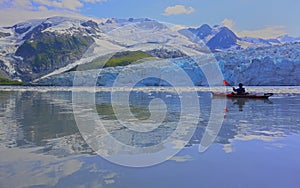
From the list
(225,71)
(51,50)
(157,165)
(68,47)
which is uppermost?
(68,47)

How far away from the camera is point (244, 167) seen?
5.09 m

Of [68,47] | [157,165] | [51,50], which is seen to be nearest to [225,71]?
[157,165]

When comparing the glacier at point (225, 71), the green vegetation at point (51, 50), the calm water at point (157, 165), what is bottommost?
the calm water at point (157, 165)

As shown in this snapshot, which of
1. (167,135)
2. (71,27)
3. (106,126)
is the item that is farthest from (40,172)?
(71,27)

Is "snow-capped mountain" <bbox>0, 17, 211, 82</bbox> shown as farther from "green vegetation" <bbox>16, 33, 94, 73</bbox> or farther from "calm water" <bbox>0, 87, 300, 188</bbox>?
"calm water" <bbox>0, 87, 300, 188</bbox>

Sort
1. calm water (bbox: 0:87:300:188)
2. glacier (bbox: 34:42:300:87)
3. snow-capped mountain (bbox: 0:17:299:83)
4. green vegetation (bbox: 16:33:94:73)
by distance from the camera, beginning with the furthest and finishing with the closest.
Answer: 1. green vegetation (bbox: 16:33:94:73)
2. snow-capped mountain (bbox: 0:17:299:83)
3. glacier (bbox: 34:42:300:87)
4. calm water (bbox: 0:87:300:188)

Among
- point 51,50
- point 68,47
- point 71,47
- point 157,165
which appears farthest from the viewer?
point 71,47

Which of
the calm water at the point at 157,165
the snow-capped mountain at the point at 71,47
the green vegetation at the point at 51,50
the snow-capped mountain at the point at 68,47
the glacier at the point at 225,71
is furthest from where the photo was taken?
the green vegetation at the point at 51,50

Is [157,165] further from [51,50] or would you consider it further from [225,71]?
[51,50]

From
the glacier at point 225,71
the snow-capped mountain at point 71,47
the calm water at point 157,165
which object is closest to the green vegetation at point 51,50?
the snow-capped mountain at point 71,47

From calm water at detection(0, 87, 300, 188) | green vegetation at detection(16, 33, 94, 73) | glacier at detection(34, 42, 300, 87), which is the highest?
green vegetation at detection(16, 33, 94, 73)

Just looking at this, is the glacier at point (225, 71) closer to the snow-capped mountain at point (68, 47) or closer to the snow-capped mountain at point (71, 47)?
the snow-capped mountain at point (71, 47)

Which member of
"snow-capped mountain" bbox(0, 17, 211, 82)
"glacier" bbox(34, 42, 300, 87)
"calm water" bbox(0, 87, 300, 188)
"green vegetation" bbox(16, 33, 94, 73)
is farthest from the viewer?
"green vegetation" bbox(16, 33, 94, 73)

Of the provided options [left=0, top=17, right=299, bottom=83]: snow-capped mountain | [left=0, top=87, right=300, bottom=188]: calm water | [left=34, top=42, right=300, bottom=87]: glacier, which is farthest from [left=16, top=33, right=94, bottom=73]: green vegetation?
[left=0, top=87, right=300, bottom=188]: calm water
